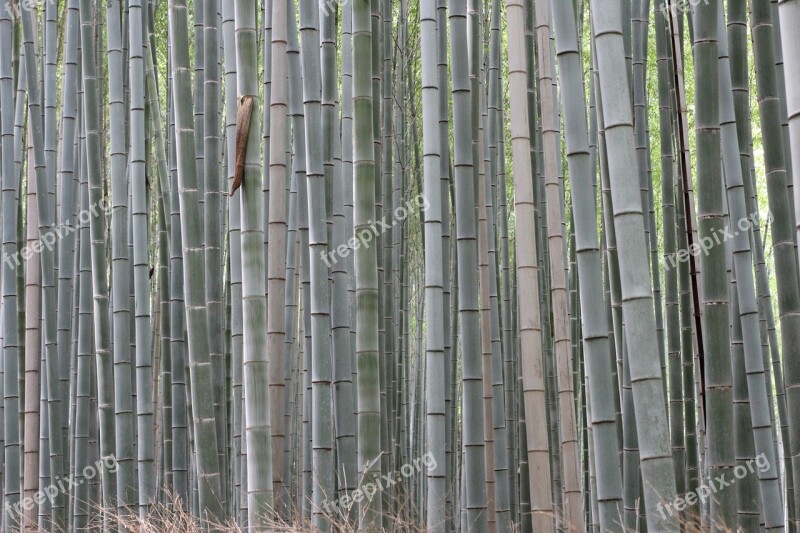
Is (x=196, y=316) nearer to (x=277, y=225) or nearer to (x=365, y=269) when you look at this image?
(x=277, y=225)

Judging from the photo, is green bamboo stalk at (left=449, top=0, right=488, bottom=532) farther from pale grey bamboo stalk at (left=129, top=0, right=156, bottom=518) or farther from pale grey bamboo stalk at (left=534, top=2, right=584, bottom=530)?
pale grey bamboo stalk at (left=129, top=0, right=156, bottom=518)

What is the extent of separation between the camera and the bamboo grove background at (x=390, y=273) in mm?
2396

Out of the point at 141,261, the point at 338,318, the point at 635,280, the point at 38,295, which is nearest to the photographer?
the point at 635,280

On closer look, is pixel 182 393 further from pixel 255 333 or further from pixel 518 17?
pixel 518 17

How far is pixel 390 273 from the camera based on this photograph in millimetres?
4891

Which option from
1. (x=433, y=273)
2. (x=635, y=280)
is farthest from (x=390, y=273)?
(x=635, y=280)

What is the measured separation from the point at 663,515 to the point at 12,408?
3.36 meters

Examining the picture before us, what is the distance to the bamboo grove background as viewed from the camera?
94.3 inches

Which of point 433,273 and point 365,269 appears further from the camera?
point 433,273

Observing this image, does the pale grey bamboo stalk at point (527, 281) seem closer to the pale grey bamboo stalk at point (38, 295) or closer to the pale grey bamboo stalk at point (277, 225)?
the pale grey bamboo stalk at point (277, 225)

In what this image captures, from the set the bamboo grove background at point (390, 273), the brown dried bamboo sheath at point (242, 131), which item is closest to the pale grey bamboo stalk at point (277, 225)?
the bamboo grove background at point (390, 273)

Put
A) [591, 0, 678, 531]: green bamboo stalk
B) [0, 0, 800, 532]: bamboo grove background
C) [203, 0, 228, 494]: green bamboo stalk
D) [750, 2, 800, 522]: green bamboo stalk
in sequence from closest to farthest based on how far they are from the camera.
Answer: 1. [591, 0, 678, 531]: green bamboo stalk
2. [0, 0, 800, 532]: bamboo grove background
3. [750, 2, 800, 522]: green bamboo stalk
4. [203, 0, 228, 494]: green bamboo stalk

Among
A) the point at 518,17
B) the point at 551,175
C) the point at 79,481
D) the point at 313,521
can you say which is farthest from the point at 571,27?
the point at 79,481

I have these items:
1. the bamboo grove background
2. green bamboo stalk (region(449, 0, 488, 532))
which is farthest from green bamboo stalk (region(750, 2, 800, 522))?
green bamboo stalk (region(449, 0, 488, 532))
